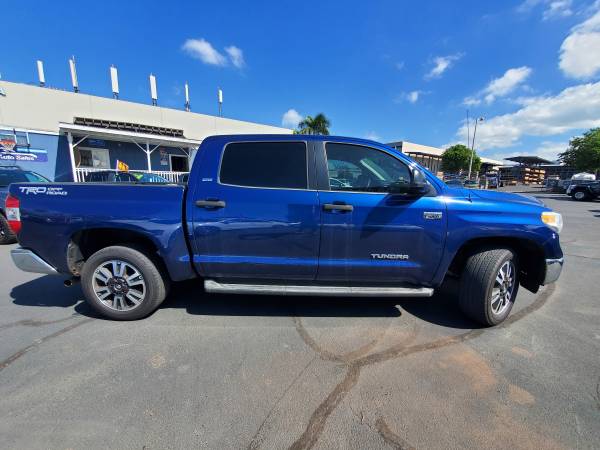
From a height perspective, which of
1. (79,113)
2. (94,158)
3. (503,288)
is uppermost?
(79,113)

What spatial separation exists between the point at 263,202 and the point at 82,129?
1535cm

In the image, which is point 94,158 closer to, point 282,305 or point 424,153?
point 282,305

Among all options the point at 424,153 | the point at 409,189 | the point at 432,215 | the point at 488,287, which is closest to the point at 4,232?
the point at 409,189

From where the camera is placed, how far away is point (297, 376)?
218cm

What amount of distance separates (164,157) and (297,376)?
18906mm

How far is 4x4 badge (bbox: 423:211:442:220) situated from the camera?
8.74 feet

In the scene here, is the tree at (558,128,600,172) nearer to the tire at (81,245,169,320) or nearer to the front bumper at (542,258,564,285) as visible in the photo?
the front bumper at (542,258,564,285)

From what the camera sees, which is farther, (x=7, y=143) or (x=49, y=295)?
(x=7, y=143)

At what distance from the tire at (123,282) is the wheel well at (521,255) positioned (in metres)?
3.32

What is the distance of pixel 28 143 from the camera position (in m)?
13.6

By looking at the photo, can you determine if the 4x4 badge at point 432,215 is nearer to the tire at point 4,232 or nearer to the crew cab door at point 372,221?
the crew cab door at point 372,221

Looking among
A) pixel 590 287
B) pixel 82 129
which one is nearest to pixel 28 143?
pixel 82 129

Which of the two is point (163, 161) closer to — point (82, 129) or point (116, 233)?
point (82, 129)

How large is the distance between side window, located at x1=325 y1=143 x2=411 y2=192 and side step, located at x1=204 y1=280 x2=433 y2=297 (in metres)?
1.05
